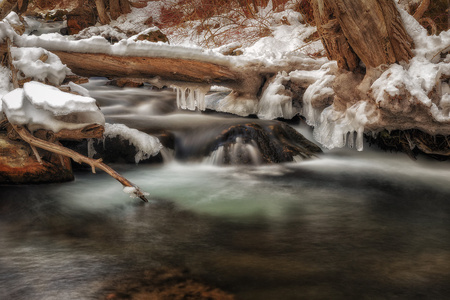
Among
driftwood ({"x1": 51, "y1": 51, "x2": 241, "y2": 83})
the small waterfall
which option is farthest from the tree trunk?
the small waterfall

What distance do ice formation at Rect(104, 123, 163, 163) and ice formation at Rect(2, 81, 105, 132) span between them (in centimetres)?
153

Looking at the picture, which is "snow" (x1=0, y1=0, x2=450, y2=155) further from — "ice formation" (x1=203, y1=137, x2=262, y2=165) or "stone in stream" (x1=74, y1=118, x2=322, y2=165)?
"ice formation" (x1=203, y1=137, x2=262, y2=165)

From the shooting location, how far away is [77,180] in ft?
14.6

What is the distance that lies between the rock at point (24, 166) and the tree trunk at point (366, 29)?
3.32 metres

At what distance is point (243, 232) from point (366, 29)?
271 centimetres

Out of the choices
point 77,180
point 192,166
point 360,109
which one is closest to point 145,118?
point 192,166

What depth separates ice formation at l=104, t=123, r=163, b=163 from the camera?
5.25 m

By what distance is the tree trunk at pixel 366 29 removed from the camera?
4.18 m

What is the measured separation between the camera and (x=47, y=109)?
3348 millimetres

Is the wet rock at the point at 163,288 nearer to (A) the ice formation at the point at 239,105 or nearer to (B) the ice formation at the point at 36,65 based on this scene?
(B) the ice formation at the point at 36,65

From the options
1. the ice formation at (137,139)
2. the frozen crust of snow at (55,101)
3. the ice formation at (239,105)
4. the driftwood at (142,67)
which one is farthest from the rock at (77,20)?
the frozen crust of snow at (55,101)

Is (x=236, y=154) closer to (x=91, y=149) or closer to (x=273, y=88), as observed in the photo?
(x=273, y=88)

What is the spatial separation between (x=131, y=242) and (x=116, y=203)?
96cm

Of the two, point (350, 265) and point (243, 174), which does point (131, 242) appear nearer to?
point (350, 265)
